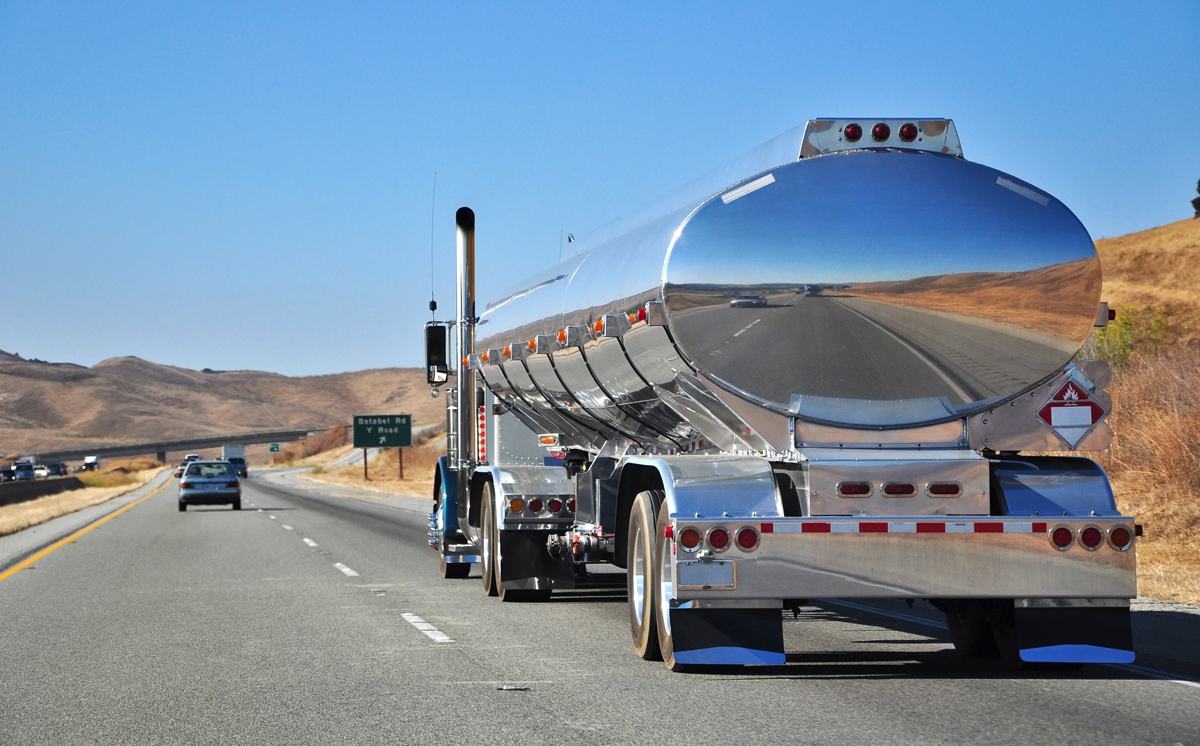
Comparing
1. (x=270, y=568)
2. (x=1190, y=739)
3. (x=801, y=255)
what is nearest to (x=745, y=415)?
(x=801, y=255)

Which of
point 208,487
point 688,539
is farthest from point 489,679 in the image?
point 208,487

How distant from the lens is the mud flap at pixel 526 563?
14.1 meters

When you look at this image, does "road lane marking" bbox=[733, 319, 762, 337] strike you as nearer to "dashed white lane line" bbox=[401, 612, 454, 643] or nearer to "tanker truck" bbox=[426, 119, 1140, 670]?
"tanker truck" bbox=[426, 119, 1140, 670]

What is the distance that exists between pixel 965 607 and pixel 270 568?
11.8m

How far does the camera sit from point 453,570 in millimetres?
17391

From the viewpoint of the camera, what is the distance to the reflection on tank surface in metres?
8.79

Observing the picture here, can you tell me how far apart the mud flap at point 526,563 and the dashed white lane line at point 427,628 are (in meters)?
1.30

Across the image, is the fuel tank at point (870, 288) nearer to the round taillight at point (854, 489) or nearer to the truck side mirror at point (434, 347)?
the round taillight at point (854, 489)

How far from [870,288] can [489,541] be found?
A: 23.5 feet

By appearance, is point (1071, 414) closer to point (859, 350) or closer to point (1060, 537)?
point (1060, 537)

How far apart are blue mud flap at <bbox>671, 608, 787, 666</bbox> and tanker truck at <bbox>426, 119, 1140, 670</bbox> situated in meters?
0.01

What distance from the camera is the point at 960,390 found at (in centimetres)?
902

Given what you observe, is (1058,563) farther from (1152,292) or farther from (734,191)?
(1152,292)

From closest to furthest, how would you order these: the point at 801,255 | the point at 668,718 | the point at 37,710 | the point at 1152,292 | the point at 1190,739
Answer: the point at 1190,739 < the point at 668,718 < the point at 37,710 < the point at 801,255 < the point at 1152,292
